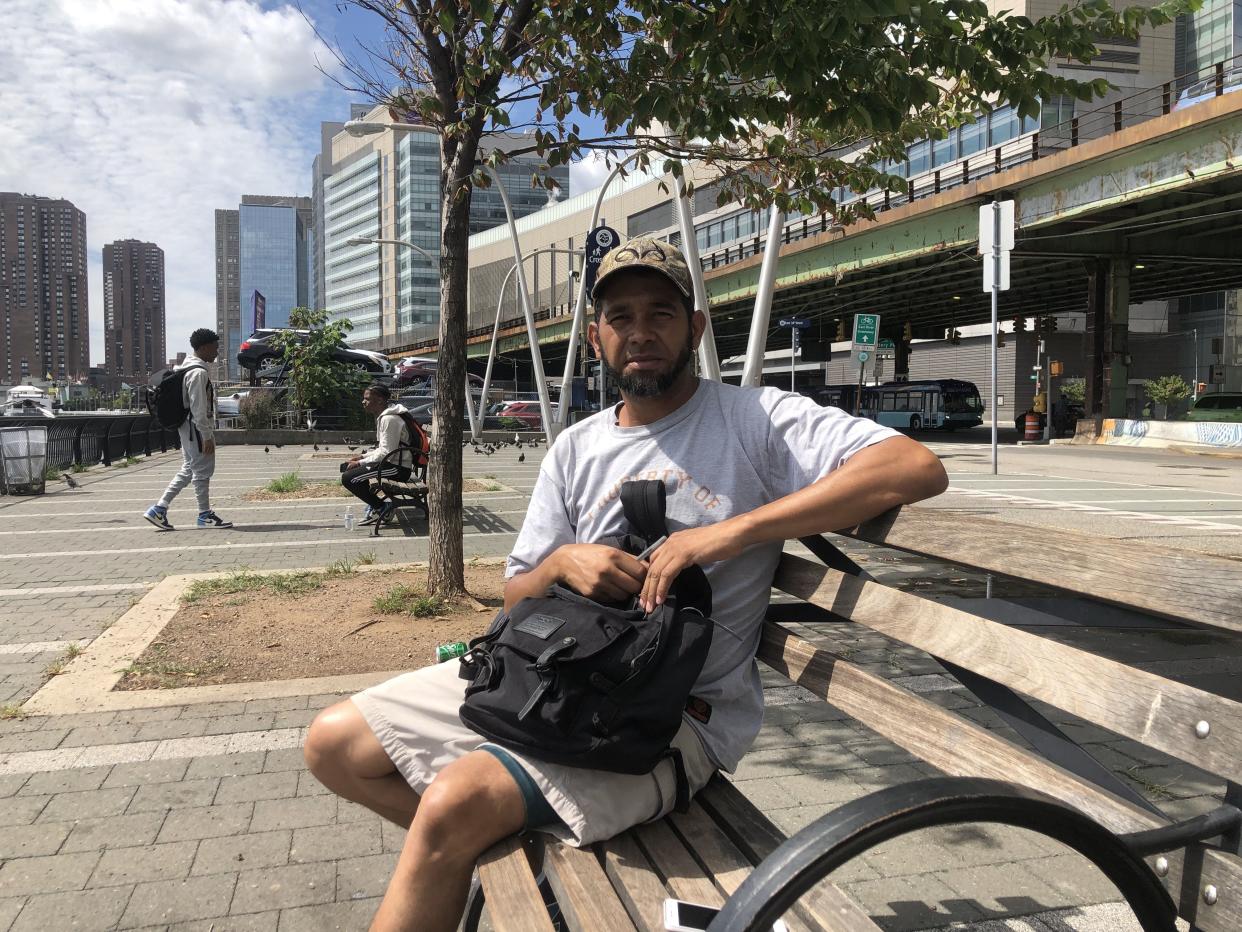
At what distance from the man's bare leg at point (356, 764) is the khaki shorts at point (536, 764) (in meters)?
0.03

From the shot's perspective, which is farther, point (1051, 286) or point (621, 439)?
point (1051, 286)

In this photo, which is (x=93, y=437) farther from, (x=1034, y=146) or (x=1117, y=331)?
(x=1117, y=331)

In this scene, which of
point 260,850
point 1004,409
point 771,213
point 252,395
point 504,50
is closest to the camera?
point 260,850

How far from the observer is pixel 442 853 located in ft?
5.56

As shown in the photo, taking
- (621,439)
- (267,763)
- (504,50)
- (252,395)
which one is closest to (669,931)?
(621,439)

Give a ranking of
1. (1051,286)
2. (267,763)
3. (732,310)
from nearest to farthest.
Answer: (267,763) → (1051,286) → (732,310)

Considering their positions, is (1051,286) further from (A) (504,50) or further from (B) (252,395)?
(A) (504,50)

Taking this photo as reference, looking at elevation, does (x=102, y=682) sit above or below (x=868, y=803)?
below

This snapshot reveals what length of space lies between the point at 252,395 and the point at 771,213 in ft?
84.1

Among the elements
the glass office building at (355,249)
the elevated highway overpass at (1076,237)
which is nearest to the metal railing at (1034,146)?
the elevated highway overpass at (1076,237)

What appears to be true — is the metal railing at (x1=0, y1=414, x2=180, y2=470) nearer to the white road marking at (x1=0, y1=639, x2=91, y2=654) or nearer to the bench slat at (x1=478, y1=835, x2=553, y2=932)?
the white road marking at (x1=0, y1=639, x2=91, y2=654)

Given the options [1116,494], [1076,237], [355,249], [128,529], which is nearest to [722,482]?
[128,529]

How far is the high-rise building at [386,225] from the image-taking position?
11356cm

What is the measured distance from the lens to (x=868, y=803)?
1178 millimetres
